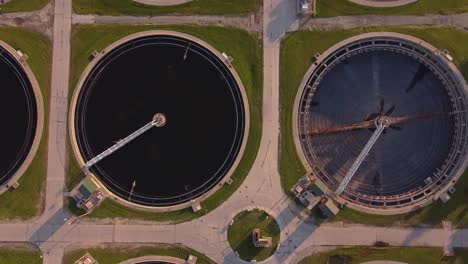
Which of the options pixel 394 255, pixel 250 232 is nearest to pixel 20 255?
pixel 250 232

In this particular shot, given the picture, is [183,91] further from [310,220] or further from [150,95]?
[310,220]

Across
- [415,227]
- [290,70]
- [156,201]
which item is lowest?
[415,227]

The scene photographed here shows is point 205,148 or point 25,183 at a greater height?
point 205,148

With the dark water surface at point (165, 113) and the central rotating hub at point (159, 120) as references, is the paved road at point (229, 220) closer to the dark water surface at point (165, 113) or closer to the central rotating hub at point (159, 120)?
the dark water surface at point (165, 113)

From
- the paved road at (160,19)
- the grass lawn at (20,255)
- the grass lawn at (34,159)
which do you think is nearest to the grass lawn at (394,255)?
the paved road at (160,19)

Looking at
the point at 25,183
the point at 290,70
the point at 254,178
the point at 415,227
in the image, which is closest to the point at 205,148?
the point at 254,178
